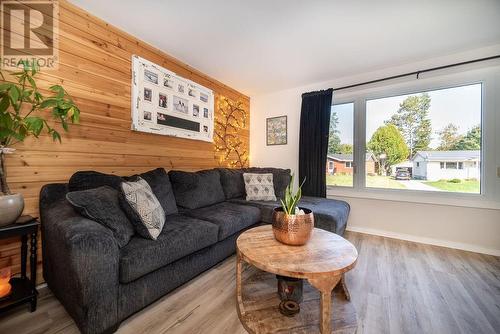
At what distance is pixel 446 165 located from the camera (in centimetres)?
261

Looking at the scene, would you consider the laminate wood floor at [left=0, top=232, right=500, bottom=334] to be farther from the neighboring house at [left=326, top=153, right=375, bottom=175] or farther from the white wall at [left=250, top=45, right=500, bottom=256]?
the neighboring house at [left=326, top=153, right=375, bottom=175]

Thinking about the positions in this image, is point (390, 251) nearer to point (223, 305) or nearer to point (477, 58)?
point (223, 305)

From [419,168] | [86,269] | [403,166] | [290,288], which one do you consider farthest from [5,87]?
[419,168]

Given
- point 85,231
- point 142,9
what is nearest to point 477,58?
point 142,9

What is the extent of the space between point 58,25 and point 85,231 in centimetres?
175

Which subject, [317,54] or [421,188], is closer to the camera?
[317,54]

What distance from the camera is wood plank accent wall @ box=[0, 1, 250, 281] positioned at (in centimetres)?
157

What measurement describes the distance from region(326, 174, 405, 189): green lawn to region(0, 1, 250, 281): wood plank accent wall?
8.35ft

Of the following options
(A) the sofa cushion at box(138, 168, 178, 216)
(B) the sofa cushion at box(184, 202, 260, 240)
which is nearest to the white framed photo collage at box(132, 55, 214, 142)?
(A) the sofa cushion at box(138, 168, 178, 216)

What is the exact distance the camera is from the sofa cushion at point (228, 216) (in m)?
1.95

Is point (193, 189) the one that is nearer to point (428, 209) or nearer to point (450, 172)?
point (428, 209)

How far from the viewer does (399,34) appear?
2117 millimetres

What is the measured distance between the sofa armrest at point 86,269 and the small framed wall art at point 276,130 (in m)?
3.04

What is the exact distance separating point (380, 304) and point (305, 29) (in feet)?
7.98
